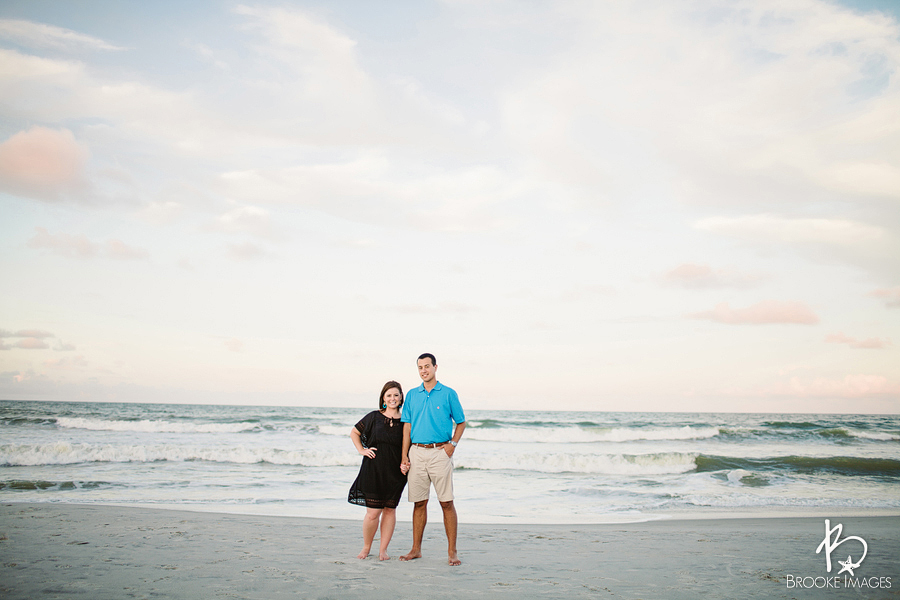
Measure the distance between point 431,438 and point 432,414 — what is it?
0.23 m

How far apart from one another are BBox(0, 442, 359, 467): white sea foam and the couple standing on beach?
463 inches

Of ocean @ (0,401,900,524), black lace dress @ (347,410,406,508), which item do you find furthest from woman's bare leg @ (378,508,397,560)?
ocean @ (0,401,900,524)

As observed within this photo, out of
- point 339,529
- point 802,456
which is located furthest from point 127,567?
point 802,456

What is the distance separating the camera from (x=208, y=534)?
21.6 ft

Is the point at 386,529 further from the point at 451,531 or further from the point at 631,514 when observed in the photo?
the point at 631,514

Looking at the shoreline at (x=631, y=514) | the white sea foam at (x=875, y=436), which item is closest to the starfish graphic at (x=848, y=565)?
the shoreline at (x=631, y=514)

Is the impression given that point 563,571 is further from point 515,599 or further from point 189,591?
point 189,591

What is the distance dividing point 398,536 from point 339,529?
0.95 m

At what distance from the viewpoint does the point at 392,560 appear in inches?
216

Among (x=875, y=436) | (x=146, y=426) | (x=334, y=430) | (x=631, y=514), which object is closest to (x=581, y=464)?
(x=631, y=514)

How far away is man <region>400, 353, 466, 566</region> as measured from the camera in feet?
17.0

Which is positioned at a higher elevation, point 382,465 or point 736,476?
point 382,465

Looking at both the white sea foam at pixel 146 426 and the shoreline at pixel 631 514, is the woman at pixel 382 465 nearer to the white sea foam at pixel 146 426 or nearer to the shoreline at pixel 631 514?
the shoreline at pixel 631 514

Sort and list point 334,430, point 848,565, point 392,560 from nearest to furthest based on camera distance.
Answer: point 392,560 → point 848,565 → point 334,430
